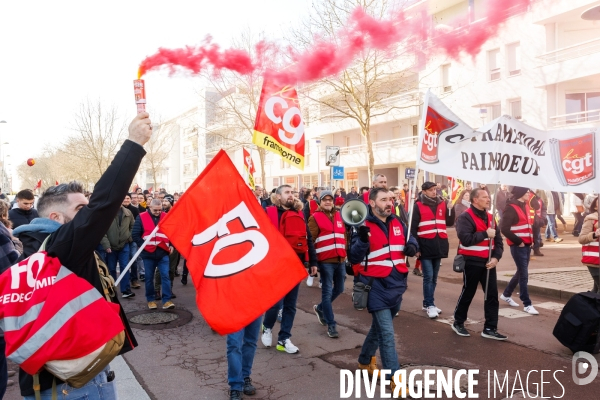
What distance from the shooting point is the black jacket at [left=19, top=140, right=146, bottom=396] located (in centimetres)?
218

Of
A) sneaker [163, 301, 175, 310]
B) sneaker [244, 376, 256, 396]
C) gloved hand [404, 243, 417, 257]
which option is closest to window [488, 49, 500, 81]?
sneaker [163, 301, 175, 310]

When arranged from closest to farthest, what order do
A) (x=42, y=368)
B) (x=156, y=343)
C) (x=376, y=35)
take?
(x=42, y=368) < (x=156, y=343) < (x=376, y=35)

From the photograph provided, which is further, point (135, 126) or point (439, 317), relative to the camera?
point (439, 317)

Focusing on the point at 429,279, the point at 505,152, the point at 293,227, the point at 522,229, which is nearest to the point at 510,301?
the point at 522,229

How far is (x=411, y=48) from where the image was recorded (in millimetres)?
17141

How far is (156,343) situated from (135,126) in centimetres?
452

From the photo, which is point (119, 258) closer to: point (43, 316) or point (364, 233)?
point (364, 233)

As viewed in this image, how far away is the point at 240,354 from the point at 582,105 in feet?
79.0

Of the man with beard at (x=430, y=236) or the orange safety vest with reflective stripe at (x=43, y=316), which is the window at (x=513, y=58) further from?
the orange safety vest with reflective stripe at (x=43, y=316)

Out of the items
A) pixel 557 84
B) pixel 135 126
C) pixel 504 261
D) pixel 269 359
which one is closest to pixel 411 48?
pixel 504 261

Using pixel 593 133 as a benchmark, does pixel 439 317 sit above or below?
below

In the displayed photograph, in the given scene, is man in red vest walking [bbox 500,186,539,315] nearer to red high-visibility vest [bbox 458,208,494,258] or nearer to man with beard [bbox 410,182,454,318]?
man with beard [bbox 410,182,454,318]

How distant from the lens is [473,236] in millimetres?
6289

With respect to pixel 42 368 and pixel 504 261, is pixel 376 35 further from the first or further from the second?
pixel 42 368
